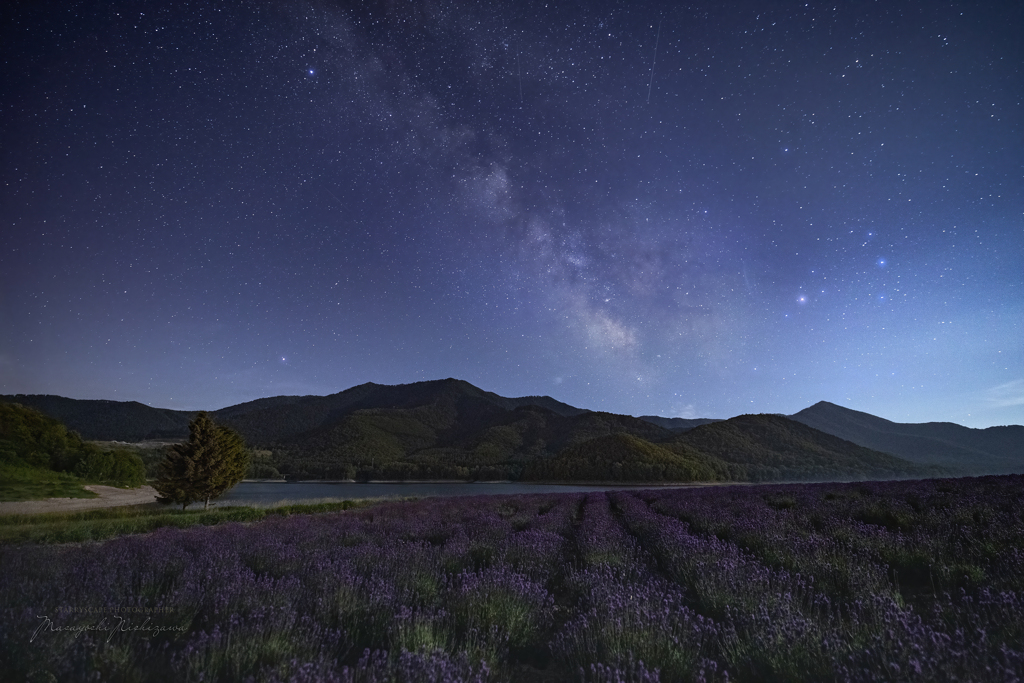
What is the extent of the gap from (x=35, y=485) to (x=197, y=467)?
34.7 feet

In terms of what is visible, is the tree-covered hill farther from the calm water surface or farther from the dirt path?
the calm water surface

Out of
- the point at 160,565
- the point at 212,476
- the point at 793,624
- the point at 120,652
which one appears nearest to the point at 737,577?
the point at 793,624

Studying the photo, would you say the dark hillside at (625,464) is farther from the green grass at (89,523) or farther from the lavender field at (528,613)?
the lavender field at (528,613)

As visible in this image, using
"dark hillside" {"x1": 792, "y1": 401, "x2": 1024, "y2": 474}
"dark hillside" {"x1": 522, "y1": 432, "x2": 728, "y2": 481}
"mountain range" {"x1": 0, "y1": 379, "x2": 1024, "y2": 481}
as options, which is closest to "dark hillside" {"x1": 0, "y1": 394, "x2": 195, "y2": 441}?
"mountain range" {"x1": 0, "y1": 379, "x2": 1024, "y2": 481}

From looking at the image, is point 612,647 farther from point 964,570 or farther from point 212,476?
point 212,476

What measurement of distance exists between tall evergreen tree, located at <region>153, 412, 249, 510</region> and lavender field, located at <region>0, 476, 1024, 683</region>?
2446cm

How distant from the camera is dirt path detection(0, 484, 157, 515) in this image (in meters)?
19.1

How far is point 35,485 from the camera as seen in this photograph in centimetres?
2675

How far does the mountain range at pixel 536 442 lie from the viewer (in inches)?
3285

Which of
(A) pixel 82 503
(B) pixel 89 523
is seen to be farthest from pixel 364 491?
(B) pixel 89 523

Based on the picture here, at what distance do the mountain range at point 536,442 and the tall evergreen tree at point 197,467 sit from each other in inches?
1797

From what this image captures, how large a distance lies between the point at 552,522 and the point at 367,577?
5577 mm

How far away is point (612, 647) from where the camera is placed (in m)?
2.54

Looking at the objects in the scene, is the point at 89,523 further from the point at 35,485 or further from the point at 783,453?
the point at 783,453
